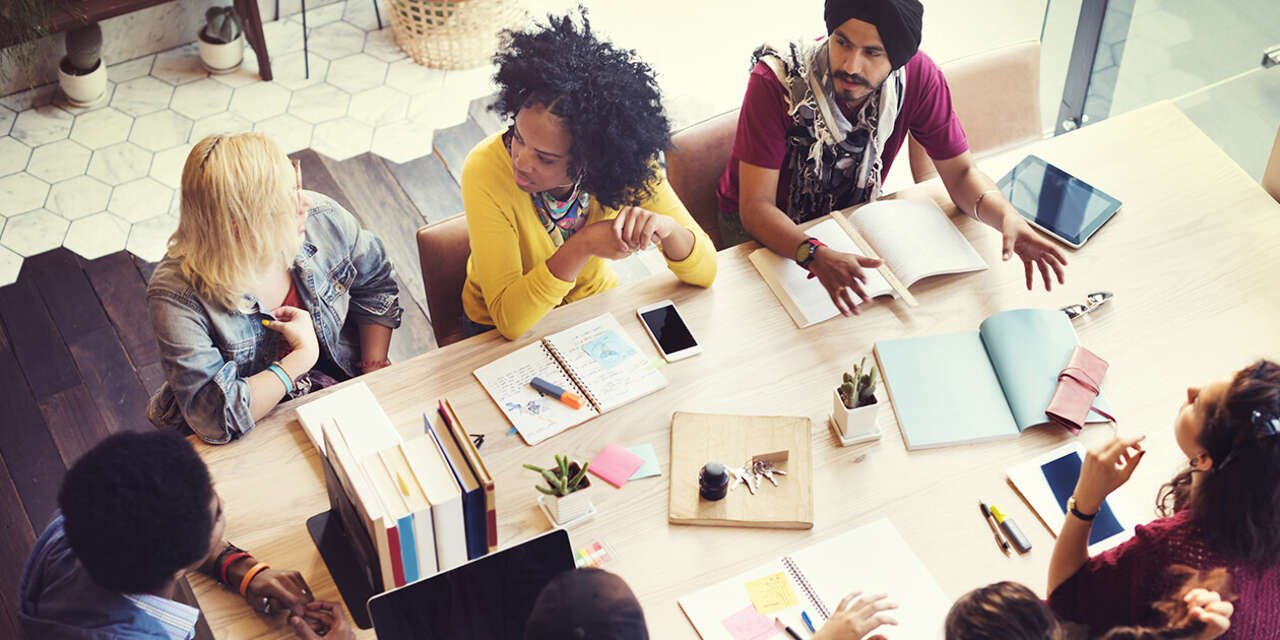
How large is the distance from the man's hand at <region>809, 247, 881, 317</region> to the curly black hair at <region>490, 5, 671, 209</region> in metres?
0.38

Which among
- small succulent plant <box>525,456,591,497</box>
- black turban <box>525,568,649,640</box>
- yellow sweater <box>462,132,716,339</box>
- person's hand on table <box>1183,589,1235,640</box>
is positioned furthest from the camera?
yellow sweater <box>462,132,716,339</box>

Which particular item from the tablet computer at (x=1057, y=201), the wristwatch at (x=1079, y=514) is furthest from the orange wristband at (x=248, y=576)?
the tablet computer at (x=1057, y=201)

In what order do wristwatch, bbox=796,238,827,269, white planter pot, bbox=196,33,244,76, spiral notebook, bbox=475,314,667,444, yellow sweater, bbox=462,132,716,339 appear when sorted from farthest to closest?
white planter pot, bbox=196,33,244,76 → wristwatch, bbox=796,238,827,269 → yellow sweater, bbox=462,132,716,339 → spiral notebook, bbox=475,314,667,444

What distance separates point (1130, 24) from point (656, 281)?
1994 mm

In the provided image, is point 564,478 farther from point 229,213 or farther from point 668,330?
point 229,213

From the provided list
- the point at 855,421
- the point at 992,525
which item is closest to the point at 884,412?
the point at 855,421

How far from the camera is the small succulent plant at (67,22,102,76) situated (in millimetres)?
3691

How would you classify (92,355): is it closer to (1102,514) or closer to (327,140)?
(327,140)

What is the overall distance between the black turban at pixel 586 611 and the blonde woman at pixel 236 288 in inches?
35.7

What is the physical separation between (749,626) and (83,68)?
332 centimetres

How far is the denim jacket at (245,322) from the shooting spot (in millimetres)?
1842

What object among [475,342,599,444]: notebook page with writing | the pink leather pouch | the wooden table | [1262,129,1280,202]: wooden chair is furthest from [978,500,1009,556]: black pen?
[1262,129,1280,202]: wooden chair

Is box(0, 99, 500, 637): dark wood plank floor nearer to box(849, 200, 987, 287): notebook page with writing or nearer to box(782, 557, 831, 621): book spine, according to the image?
box(849, 200, 987, 287): notebook page with writing

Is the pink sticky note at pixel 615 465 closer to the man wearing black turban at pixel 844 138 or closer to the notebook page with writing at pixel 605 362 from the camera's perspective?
the notebook page with writing at pixel 605 362
